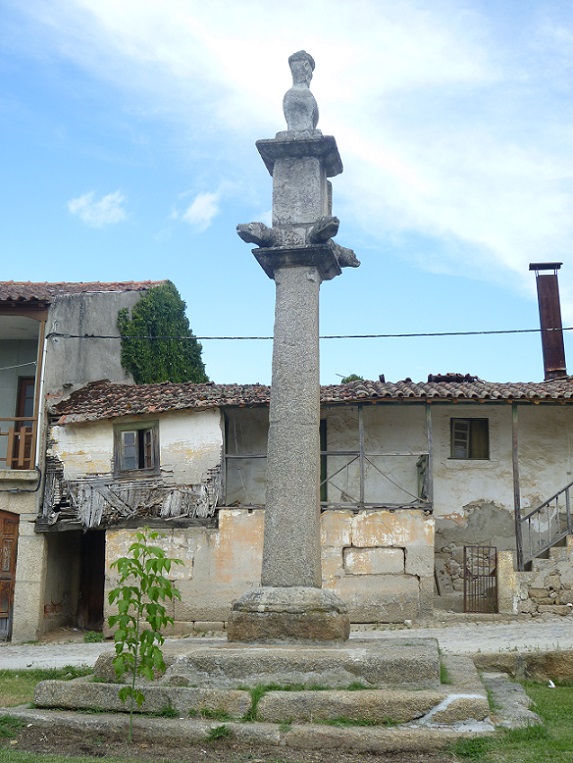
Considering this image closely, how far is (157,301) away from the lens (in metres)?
21.9

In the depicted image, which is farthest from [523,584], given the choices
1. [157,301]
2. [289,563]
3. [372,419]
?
[157,301]

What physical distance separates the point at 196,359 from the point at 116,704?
1870 cm

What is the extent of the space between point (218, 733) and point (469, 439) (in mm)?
13720

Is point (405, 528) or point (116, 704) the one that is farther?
point (405, 528)

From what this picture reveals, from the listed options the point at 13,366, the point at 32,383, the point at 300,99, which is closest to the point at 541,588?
the point at 300,99

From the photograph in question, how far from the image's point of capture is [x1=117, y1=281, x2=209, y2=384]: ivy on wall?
2092 cm

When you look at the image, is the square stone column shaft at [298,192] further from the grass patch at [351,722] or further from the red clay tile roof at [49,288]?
the red clay tile roof at [49,288]

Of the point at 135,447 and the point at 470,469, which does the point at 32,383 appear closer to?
the point at 135,447

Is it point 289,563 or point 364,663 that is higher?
point 289,563

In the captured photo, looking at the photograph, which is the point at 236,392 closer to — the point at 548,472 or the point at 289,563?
the point at 548,472

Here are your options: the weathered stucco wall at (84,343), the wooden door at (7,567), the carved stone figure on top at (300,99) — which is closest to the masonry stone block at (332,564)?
the wooden door at (7,567)

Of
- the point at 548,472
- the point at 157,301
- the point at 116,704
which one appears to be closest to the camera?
the point at 116,704

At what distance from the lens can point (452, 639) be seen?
12828mm

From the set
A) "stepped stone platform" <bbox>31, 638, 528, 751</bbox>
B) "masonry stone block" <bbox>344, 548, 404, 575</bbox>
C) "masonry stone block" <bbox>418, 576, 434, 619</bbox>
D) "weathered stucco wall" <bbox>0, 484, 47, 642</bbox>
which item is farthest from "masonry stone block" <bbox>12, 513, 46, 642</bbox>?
"stepped stone platform" <bbox>31, 638, 528, 751</bbox>
